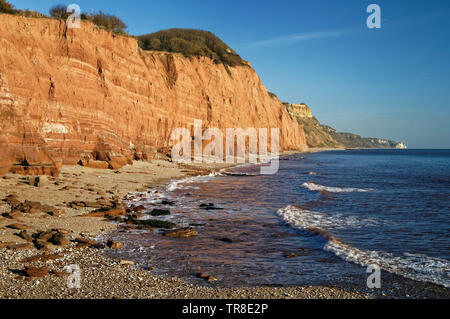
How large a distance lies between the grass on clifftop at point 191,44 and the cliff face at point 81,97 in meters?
16.3

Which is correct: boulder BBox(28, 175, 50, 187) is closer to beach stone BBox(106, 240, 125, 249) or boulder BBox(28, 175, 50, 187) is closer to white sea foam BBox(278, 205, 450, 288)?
beach stone BBox(106, 240, 125, 249)

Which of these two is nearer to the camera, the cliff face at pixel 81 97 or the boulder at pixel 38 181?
the boulder at pixel 38 181

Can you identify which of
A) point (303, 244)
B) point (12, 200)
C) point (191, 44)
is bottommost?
point (303, 244)

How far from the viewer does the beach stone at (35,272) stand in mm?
6730

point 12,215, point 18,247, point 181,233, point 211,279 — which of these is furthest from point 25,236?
point 211,279

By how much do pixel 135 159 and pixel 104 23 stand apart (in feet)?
54.3

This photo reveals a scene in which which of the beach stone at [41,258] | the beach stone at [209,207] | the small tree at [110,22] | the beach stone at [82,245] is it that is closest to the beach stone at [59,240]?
the beach stone at [82,245]

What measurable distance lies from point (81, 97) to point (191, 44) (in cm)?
4529

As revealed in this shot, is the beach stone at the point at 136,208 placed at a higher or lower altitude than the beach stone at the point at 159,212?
higher

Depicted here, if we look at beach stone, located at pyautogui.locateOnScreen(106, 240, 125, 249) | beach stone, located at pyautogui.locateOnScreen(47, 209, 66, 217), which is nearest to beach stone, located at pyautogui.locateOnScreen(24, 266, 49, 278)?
beach stone, located at pyautogui.locateOnScreen(106, 240, 125, 249)

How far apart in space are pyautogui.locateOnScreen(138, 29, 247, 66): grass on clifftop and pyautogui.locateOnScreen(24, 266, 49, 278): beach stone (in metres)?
53.6

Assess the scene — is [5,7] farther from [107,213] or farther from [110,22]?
[107,213]

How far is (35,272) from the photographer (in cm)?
680

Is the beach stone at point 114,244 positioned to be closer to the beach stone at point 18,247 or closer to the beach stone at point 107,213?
the beach stone at point 18,247
